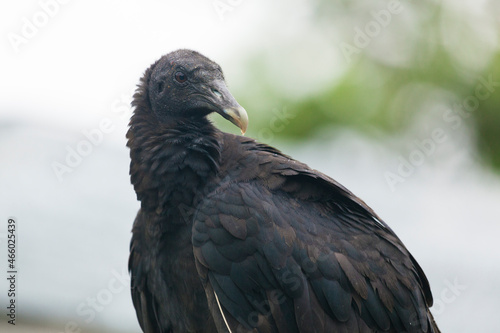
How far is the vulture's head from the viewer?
4184 mm

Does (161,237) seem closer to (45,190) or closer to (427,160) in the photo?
(45,190)

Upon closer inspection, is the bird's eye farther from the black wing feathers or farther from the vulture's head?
the black wing feathers

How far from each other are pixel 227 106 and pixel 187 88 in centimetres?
38

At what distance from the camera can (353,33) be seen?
41.5 ft

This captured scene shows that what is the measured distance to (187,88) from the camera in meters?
4.24

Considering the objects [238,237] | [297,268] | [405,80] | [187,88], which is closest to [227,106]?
[187,88]

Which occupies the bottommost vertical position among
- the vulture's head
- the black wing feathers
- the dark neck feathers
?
the black wing feathers

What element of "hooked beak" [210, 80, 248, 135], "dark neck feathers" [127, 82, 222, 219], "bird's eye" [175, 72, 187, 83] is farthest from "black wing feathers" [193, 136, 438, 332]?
"bird's eye" [175, 72, 187, 83]

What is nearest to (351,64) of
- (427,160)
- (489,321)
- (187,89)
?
(427,160)

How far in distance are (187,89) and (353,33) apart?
9.18 m

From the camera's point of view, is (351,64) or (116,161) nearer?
(116,161)

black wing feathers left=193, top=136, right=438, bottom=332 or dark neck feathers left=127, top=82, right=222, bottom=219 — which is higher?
dark neck feathers left=127, top=82, right=222, bottom=219

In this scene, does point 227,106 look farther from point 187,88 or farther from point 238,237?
point 238,237

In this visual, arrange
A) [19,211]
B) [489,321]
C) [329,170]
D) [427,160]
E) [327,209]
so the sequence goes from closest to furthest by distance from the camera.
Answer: [327,209] < [19,211] < [489,321] < [329,170] < [427,160]
